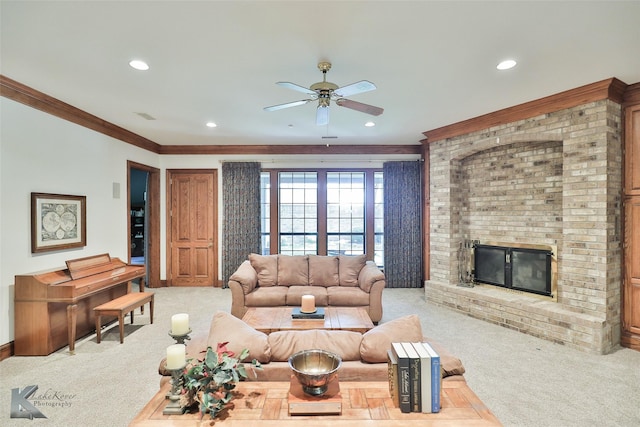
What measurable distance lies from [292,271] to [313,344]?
9.17 ft

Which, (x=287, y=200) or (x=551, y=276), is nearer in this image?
(x=551, y=276)

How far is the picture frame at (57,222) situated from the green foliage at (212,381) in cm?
312

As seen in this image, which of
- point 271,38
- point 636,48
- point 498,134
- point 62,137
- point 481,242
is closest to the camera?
point 271,38

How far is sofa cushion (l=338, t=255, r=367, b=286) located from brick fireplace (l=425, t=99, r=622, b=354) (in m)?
1.34

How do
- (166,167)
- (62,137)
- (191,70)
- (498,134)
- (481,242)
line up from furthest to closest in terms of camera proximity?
(166,167) < (481,242) < (498,134) < (62,137) < (191,70)

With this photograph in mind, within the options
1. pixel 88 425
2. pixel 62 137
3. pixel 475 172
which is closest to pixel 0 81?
pixel 62 137

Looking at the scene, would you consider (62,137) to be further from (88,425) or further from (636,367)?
(636,367)

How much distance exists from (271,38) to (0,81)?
269 cm

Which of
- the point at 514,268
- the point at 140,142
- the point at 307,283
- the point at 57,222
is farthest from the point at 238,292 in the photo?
the point at 514,268

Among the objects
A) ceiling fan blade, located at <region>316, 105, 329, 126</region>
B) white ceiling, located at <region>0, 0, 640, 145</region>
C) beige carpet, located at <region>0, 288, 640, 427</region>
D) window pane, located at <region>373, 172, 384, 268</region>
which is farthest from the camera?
window pane, located at <region>373, 172, 384, 268</region>

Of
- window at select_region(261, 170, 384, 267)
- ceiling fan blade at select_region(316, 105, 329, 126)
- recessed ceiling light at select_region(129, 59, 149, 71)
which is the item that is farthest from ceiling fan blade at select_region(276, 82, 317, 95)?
window at select_region(261, 170, 384, 267)

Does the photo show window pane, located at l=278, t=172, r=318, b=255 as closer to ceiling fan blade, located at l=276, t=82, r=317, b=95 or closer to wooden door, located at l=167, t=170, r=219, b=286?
wooden door, located at l=167, t=170, r=219, b=286

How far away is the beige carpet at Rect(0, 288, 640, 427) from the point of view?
226 centimetres

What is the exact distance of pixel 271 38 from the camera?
232 cm
